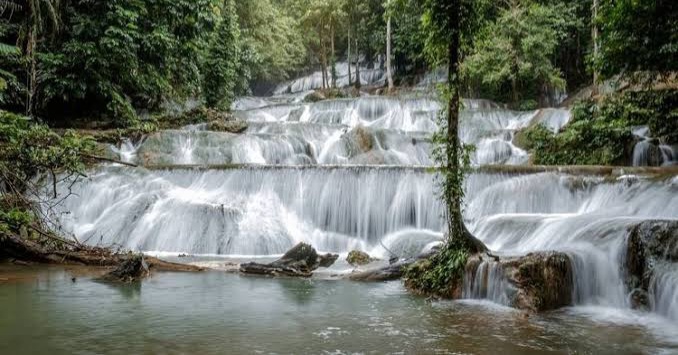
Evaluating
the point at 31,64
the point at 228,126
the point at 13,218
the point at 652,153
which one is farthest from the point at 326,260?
the point at 31,64

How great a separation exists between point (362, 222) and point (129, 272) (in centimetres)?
554

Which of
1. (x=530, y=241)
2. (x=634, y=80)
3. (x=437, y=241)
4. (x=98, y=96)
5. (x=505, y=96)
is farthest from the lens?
(x=505, y=96)

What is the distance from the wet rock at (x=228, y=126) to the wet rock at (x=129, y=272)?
12.1 m

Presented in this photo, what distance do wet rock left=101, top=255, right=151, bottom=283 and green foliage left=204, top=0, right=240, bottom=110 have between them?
16.1 meters

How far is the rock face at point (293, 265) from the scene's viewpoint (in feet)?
28.4

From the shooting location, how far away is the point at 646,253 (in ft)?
21.5

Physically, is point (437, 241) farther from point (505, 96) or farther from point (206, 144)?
point (505, 96)

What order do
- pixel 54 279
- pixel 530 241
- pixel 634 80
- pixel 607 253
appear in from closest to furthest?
pixel 607 253, pixel 54 279, pixel 530 241, pixel 634 80

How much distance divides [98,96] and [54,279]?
12588mm

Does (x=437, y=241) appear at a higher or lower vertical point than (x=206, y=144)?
lower

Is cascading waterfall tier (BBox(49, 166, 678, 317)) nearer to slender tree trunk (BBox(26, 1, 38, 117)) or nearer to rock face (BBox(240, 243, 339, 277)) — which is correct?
rock face (BBox(240, 243, 339, 277))

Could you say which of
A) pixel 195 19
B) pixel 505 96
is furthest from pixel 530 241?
pixel 505 96

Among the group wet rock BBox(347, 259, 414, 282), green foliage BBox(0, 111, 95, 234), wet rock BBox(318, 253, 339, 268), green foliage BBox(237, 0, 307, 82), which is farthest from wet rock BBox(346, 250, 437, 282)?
green foliage BBox(237, 0, 307, 82)

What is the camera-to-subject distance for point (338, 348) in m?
4.82
